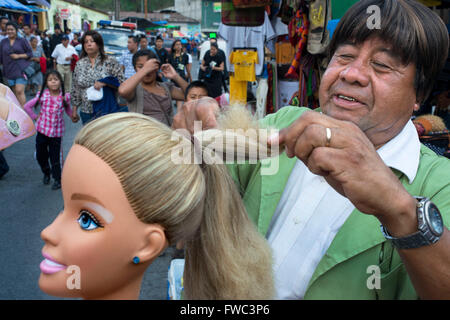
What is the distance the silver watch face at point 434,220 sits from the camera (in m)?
0.88

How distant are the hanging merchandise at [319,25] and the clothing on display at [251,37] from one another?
1193 millimetres

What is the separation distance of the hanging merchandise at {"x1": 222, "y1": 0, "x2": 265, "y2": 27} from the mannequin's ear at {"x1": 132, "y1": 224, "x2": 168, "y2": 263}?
330 cm

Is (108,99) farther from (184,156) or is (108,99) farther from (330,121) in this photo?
(330,121)

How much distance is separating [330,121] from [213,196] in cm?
52

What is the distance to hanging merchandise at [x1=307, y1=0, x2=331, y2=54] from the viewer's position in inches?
104

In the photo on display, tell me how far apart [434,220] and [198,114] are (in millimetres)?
812

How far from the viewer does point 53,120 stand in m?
4.93

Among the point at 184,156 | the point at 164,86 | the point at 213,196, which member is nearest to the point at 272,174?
the point at 213,196

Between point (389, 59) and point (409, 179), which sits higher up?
point (389, 59)

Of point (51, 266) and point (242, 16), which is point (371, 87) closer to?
point (51, 266)

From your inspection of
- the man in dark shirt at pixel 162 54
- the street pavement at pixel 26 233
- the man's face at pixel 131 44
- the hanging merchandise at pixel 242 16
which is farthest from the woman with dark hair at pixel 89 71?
the man in dark shirt at pixel 162 54

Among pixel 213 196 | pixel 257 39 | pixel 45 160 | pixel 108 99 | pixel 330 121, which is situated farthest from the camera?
pixel 45 160

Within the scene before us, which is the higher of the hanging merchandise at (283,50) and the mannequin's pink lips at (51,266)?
the hanging merchandise at (283,50)

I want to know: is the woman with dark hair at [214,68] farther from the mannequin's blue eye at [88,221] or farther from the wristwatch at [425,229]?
the wristwatch at [425,229]
